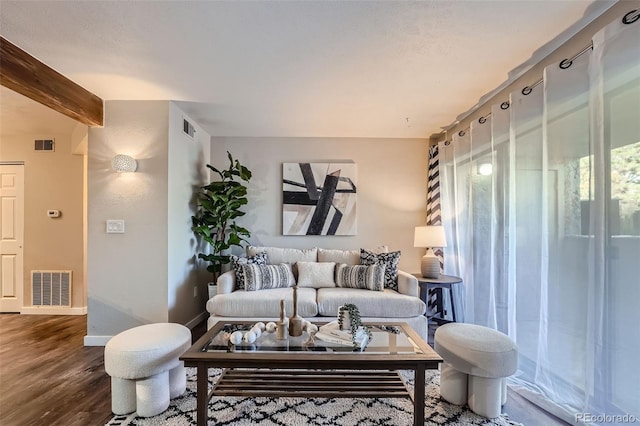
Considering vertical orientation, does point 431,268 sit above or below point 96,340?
above

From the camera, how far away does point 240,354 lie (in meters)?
1.72

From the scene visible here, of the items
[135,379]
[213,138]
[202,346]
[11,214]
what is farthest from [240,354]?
[11,214]

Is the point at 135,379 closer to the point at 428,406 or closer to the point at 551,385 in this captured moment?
the point at 428,406

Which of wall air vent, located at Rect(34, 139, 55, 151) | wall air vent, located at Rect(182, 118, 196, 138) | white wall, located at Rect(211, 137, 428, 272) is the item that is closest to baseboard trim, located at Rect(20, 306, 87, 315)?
wall air vent, located at Rect(34, 139, 55, 151)

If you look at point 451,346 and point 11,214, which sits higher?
point 11,214

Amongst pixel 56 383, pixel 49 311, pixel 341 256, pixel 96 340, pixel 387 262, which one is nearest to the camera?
pixel 56 383

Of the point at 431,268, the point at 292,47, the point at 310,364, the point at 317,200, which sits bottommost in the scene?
the point at 310,364

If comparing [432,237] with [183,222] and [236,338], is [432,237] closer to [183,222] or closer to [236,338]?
[236,338]

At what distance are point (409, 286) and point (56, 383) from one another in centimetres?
317

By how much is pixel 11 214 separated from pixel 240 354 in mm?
4646

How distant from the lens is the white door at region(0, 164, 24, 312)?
411 cm

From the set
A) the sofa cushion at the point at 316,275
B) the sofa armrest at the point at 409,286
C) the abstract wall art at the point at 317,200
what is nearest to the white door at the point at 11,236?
the abstract wall art at the point at 317,200

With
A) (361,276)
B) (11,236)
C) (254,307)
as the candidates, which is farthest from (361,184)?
(11,236)

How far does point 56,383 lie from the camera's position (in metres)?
2.28
